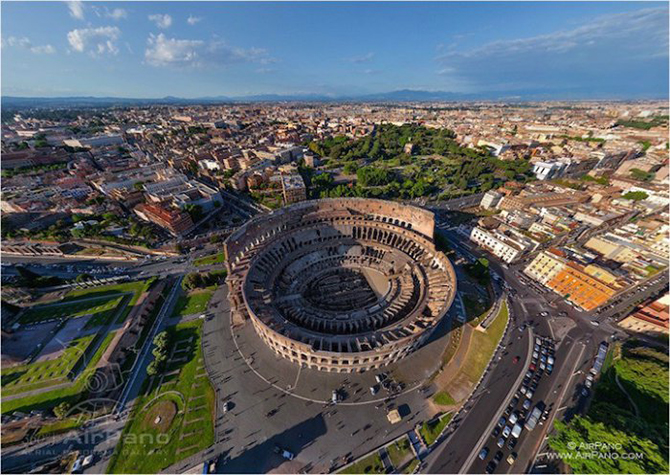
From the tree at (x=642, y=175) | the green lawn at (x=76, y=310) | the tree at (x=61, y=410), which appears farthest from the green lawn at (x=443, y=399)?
the tree at (x=642, y=175)

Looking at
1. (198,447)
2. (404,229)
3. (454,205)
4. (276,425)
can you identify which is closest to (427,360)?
(276,425)

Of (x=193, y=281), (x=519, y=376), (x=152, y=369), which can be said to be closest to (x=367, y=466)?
(x=519, y=376)

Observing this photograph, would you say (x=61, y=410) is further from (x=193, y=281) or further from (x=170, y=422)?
(x=193, y=281)

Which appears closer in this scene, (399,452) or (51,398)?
(399,452)

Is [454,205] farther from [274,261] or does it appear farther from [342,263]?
[274,261]

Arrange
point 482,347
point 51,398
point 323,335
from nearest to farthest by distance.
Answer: point 51,398
point 323,335
point 482,347

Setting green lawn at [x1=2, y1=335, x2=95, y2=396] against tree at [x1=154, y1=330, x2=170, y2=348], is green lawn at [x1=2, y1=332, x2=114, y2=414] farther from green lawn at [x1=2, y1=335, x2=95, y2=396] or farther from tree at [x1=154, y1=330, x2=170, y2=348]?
tree at [x1=154, y1=330, x2=170, y2=348]
